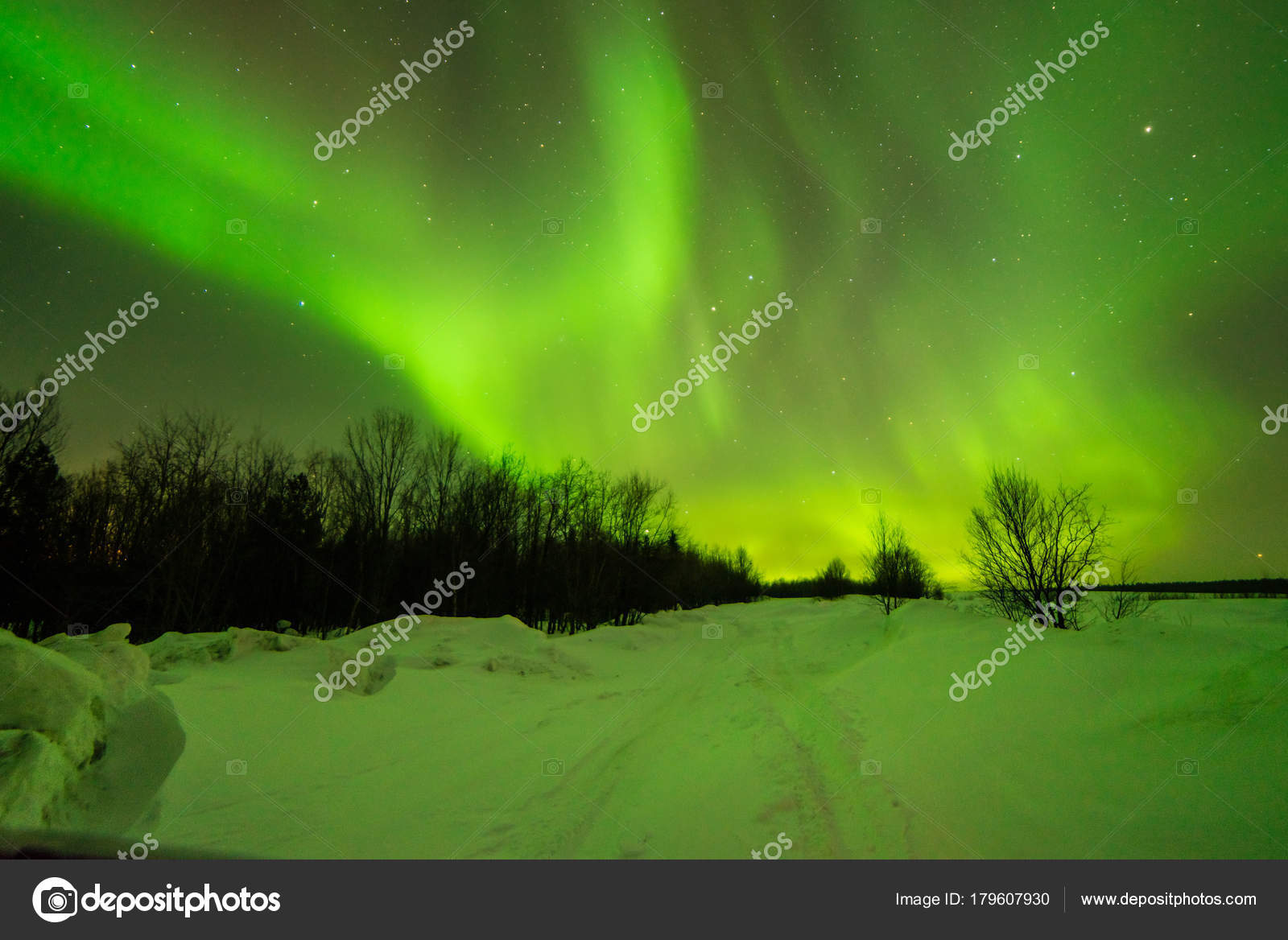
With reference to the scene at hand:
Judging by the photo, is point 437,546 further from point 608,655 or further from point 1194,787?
point 1194,787

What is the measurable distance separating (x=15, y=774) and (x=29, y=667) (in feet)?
3.34

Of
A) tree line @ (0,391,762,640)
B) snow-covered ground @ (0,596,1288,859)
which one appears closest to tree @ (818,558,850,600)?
tree line @ (0,391,762,640)

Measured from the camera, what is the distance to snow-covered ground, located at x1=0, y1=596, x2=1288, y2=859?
4297 millimetres

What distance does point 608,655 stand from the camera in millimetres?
16562

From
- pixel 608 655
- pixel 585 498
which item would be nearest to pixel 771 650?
pixel 608 655

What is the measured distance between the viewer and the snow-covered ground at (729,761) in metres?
4.30

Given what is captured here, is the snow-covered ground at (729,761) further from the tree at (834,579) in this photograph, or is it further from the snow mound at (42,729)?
the tree at (834,579)
